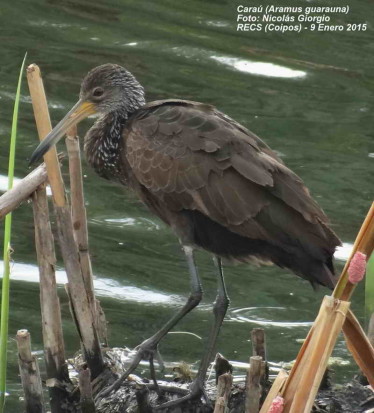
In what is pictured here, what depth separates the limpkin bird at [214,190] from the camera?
5875 millimetres

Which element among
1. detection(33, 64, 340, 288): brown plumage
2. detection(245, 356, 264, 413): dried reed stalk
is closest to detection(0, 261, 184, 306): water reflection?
detection(33, 64, 340, 288): brown plumage

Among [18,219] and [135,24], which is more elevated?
[135,24]

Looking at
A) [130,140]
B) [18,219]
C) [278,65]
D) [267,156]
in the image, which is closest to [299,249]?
[267,156]

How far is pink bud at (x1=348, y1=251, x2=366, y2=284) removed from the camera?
376 centimetres

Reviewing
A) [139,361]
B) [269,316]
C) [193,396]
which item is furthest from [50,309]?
[269,316]

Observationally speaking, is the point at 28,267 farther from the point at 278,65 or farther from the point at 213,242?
the point at 278,65

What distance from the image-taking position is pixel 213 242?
623 cm

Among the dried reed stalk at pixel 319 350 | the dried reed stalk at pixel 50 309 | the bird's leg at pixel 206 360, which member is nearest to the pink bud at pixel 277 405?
the dried reed stalk at pixel 319 350

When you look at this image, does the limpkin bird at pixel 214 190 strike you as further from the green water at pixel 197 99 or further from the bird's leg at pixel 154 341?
the green water at pixel 197 99

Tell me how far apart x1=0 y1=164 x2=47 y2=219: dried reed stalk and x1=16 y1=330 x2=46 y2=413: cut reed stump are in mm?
554

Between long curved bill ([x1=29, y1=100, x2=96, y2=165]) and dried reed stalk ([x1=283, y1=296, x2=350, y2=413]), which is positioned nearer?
dried reed stalk ([x1=283, y1=296, x2=350, y2=413])

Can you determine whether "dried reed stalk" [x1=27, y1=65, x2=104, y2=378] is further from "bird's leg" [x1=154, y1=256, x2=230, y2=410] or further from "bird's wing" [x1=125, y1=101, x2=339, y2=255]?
"bird's wing" [x1=125, y1=101, x2=339, y2=255]

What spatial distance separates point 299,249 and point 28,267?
9.12 ft

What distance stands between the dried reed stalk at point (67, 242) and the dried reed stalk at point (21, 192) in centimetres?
5
